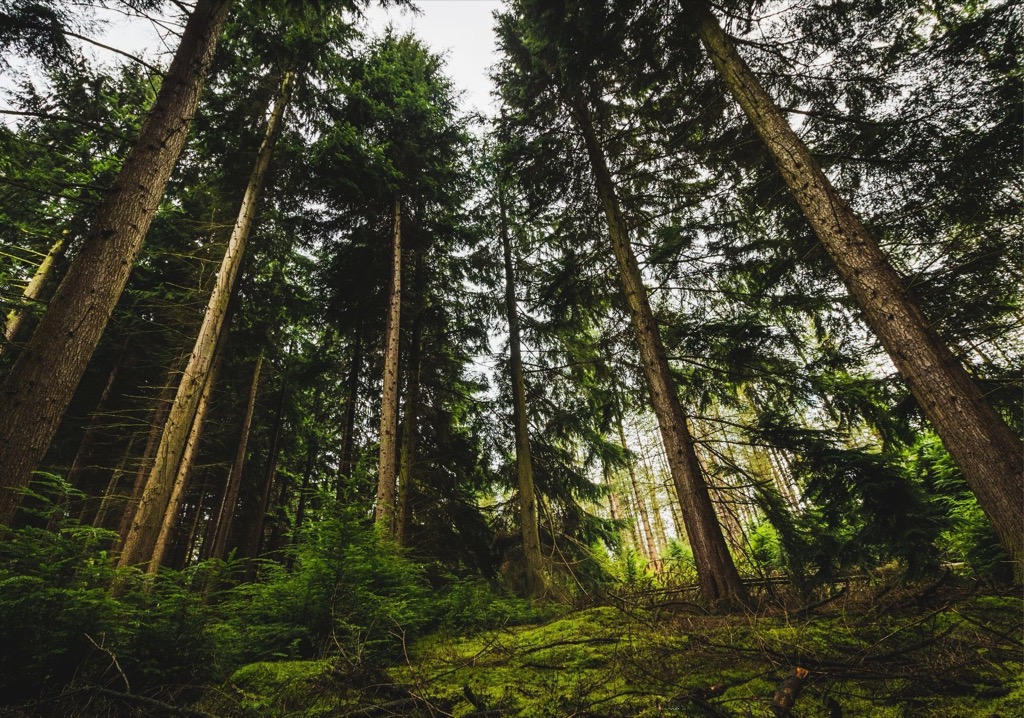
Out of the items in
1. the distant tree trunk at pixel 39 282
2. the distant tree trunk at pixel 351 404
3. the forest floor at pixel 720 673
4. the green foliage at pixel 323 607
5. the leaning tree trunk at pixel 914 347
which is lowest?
the forest floor at pixel 720 673

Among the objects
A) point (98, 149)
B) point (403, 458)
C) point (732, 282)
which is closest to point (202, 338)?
point (403, 458)

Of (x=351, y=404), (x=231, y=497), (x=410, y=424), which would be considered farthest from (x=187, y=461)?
(x=231, y=497)

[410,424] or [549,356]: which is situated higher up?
[549,356]

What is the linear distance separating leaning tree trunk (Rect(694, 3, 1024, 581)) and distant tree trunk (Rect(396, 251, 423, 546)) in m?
8.32

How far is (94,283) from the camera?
364 centimetres

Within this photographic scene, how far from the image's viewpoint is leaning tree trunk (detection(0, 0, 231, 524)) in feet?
10.2

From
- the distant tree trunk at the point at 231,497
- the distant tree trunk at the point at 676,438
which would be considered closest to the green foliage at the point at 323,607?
the distant tree trunk at the point at 676,438

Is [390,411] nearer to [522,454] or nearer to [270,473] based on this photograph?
[522,454]

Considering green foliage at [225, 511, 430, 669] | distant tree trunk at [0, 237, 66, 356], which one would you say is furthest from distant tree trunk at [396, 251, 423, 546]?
distant tree trunk at [0, 237, 66, 356]

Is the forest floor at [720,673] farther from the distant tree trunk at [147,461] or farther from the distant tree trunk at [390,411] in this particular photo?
the distant tree trunk at [147,461]

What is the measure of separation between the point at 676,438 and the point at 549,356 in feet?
19.0

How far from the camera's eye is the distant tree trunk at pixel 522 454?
8422mm

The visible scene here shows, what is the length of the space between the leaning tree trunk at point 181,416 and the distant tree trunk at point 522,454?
21.0 ft

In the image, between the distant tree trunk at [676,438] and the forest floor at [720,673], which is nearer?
the forest floor at [720,673]
